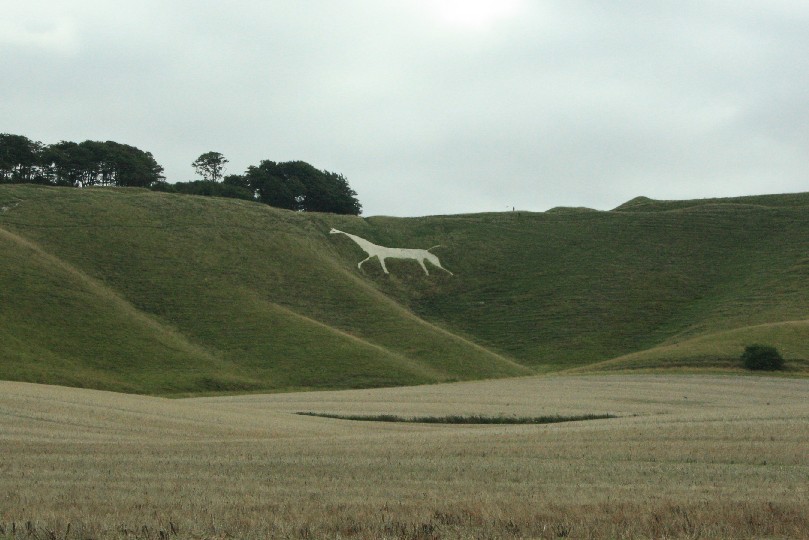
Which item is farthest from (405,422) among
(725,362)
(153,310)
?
(153,310)

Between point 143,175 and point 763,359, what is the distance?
111 metres

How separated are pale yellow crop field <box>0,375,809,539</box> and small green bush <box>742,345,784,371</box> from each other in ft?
75.6

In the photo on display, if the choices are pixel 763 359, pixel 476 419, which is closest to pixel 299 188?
pixel 763 359

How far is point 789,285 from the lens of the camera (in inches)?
3216

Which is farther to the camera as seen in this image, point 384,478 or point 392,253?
point 392,253

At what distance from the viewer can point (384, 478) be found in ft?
51.2

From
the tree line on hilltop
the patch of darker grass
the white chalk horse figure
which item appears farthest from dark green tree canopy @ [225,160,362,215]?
the patch of darker grass

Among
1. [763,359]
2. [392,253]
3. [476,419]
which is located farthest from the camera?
[392,253]

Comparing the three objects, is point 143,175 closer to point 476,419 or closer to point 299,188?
point 299,188

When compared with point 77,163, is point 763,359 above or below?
below

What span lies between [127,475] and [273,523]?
592 centimetres

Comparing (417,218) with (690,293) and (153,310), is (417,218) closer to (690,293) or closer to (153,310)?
(690,293)

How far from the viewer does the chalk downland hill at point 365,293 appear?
57844mm

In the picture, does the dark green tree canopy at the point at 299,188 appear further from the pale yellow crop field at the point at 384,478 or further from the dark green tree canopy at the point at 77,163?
the pale yellow crop field at the point at 384,478
